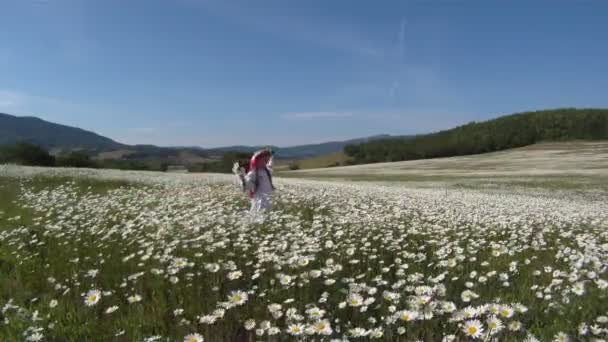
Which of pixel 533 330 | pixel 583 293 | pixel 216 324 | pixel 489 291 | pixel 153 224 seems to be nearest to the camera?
pixel 533 330

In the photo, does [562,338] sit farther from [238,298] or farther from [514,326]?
[238,298]

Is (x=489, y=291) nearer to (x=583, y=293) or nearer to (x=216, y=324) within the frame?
(x=583, y=293)

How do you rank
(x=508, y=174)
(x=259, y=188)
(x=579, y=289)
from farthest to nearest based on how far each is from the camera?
(x=508, y=174) → (x=259, y=188) → (x=579, y=289)

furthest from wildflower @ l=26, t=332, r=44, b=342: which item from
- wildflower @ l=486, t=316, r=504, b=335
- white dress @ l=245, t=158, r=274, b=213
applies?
white dress @ l=245, t=158, r=274, b=213

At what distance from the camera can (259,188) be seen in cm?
1188

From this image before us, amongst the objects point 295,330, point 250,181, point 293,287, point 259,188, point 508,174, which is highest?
point 250,181

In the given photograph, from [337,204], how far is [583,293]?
9198 mm

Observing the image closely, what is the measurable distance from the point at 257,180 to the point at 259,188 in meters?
0.28

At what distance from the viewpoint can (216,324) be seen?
13.2ft

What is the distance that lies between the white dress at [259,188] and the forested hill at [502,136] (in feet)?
334

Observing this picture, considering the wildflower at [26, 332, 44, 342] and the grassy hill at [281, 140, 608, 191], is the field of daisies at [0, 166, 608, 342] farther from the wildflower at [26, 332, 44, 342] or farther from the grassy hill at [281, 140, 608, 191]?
the grassy hill at [281, 140, 608, 191]

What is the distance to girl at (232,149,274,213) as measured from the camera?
11.8 metres

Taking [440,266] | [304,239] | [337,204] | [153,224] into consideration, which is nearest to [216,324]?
[304,239]

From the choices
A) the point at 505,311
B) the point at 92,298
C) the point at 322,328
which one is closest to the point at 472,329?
the point at 505,311
